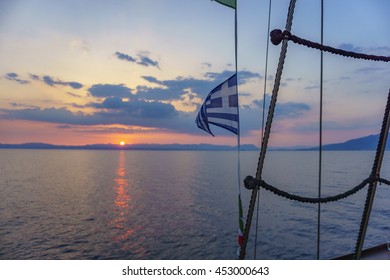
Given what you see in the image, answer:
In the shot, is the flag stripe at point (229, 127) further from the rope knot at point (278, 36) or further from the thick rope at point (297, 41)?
the rope knot at point (278, 36)

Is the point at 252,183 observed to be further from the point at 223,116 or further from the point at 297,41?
the point at 223,116

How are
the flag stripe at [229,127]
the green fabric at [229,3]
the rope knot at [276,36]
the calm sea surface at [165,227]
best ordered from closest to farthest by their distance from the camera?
the rope knot at [276,36], the green fabric at [229,3], the flag stripe at [229,127], the calm sea surface at [165,227]

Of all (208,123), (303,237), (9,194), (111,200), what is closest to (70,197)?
(111,200)

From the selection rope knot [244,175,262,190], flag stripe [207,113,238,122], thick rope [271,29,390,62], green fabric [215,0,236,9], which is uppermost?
green fabric [215,0,236,9]

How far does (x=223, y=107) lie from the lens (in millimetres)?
6430

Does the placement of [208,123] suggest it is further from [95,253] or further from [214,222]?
[214,222]

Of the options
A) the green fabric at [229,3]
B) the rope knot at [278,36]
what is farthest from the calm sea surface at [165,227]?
the rope knot at [278,36]

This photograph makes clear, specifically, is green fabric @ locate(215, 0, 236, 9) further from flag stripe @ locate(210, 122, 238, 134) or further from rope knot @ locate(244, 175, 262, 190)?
rope knot @ locate(244, 175, 262, 190)

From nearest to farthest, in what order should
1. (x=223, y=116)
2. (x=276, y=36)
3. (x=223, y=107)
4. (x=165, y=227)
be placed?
1. (x=276, y=36)
2. (x=223, y=107)
3. (x=223, y=116)
4. (x=165, y=227)

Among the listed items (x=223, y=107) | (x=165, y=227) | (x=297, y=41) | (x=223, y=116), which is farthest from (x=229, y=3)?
(x=165, y=227)

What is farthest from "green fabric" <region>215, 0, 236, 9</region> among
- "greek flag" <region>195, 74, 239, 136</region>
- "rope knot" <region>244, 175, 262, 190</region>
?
"rope knot" <region>244, 175, 262, 190</region>

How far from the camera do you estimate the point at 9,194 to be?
47.9 meters

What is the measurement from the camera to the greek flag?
621cm

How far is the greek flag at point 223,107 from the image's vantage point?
621 centimetres
